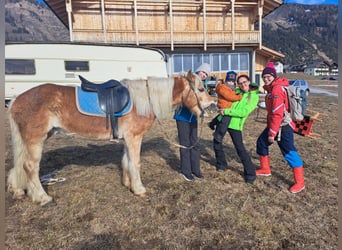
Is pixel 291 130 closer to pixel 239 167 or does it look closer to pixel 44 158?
pixel 239 167

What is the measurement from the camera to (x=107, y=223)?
2.69 m

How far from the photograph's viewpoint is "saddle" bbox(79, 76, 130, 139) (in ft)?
9.75

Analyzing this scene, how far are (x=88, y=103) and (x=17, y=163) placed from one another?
1.23 m

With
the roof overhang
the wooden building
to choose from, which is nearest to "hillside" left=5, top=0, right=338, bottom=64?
the roof overhang

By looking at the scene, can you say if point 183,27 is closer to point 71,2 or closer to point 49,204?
point 71,2

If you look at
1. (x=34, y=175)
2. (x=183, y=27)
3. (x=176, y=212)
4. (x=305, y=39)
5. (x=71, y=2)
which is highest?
(x=305, y=39)

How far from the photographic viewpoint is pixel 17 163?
2.98 metres

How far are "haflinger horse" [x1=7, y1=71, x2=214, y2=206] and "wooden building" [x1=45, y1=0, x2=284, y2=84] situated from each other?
54.1 ft

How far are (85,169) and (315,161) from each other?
4.59 meters

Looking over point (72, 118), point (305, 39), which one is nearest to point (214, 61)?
point (72, 118)

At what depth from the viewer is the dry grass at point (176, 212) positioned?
2398 millimetres

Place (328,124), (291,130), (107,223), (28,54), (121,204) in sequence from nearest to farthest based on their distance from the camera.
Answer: (107,223) < (121,204) < (291,130) < (328,124) < (28,54)

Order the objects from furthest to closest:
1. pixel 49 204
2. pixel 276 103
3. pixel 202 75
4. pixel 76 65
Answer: pixel 76 65 < pixel 202 75 < pixel 276 103 < pixel 49 204

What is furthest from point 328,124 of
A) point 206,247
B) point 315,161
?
point 206,247
